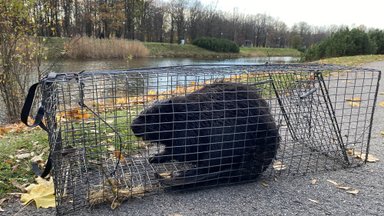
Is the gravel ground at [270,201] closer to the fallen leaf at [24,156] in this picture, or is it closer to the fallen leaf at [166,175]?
the fallen leaf at [166,175]

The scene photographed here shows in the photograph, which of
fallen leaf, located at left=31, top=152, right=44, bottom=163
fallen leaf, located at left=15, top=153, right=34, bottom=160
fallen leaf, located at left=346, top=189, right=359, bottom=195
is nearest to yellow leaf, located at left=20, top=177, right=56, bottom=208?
fallen leaf, located at left=31, top=152, right=44, bottom=163

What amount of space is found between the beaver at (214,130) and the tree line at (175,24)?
21.1m

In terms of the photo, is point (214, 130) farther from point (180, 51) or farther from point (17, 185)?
point (180, 51)

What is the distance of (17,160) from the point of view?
10.0 feet

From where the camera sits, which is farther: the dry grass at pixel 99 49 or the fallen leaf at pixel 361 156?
the dry grass at pixel 99 49

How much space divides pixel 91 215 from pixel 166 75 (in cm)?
115

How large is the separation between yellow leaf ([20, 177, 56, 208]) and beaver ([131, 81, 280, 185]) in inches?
30.9

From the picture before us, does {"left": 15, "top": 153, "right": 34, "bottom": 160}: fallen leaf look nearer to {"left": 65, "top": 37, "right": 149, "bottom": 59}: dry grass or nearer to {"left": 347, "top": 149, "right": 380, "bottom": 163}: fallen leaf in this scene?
{"left": 347, "top": 149, "right": 380, "bottom": 163}: fallen leaf

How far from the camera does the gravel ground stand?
2.39 m

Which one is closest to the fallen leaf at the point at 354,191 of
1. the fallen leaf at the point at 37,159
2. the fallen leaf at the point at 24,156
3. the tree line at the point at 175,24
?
the fallen leaf at the point at 37,159

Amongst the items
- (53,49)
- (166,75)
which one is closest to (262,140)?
(166,75)

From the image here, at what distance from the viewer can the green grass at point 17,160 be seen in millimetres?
2643

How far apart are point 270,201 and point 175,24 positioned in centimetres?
5315

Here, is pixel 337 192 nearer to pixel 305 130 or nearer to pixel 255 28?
pixel 305 130
